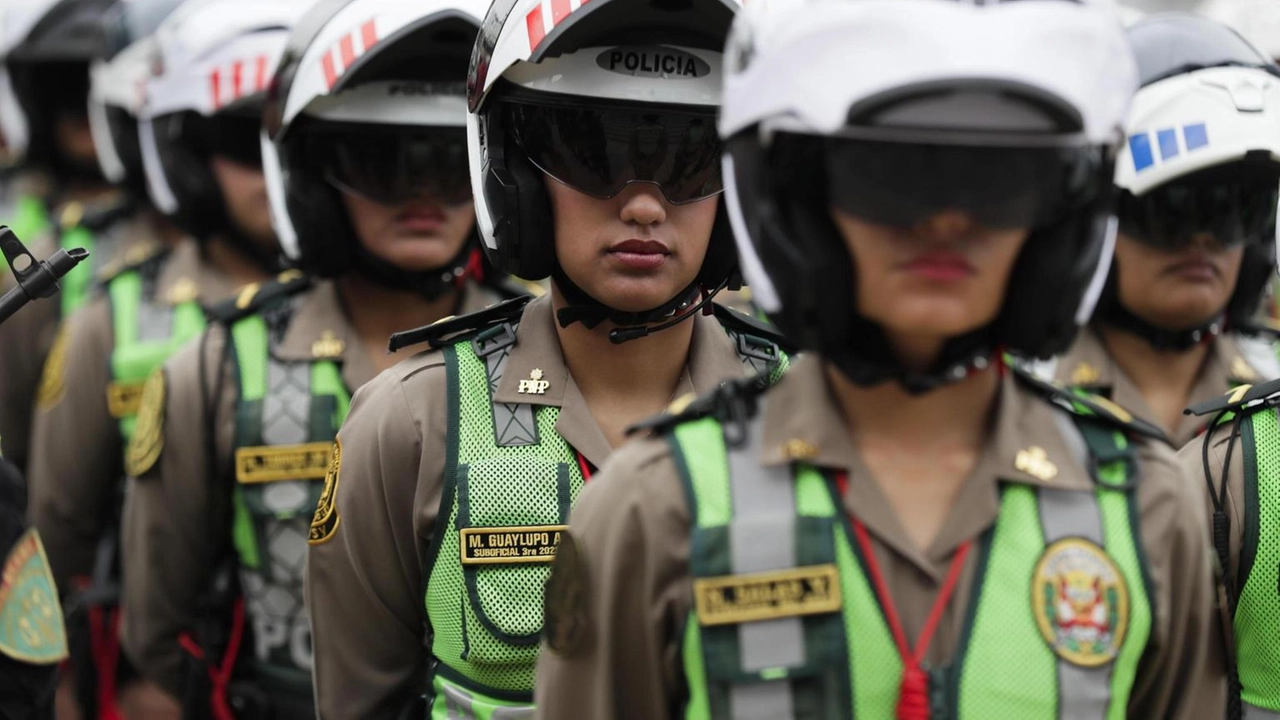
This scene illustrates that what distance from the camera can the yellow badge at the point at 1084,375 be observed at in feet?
18.3

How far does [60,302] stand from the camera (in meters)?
7.87

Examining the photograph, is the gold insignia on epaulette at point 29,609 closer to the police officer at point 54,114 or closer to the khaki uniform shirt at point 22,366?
the khaki uniform shirt at point 22,366

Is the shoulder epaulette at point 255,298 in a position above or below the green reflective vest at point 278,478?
above

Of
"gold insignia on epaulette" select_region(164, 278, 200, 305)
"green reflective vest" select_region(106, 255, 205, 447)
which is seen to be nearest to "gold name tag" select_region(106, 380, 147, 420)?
"green reflective vest" select_region(106, 255, 205, 447)

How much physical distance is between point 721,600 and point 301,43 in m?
2.74

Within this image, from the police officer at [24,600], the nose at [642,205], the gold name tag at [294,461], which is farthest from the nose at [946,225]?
the gold name tag at [294,461]

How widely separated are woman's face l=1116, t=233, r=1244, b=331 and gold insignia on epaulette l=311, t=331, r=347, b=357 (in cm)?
222

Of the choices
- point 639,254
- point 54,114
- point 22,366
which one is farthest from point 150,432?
point 54,114

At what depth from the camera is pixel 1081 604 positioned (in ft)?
9.07

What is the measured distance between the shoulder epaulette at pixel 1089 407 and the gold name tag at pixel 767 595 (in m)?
0.55

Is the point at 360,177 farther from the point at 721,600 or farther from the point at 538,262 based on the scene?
the point at 721,600

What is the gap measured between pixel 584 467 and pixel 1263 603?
1.39 meters

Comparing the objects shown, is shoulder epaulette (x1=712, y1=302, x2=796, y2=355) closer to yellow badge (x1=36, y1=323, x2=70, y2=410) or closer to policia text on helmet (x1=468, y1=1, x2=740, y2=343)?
policia text on helmet (x1=468, y1=1, x2=740, y2=343)

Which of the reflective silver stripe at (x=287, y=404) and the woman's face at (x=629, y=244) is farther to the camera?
the reflective silver stripe at (x=287, y=404)
